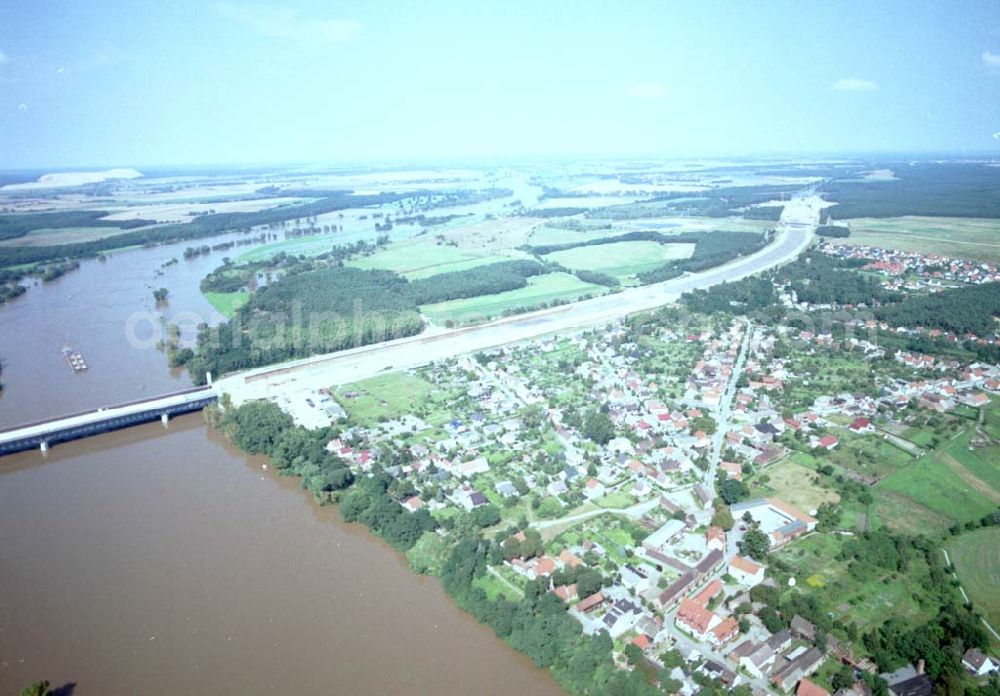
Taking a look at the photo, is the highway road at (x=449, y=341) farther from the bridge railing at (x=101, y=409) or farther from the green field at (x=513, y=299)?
the green field at (x=513, y=299)

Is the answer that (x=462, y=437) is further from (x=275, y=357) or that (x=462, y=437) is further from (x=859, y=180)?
(x=859, y=180)

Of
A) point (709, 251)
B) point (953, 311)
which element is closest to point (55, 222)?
point (709, 251)

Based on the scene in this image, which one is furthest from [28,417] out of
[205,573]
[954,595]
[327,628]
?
[954,595]

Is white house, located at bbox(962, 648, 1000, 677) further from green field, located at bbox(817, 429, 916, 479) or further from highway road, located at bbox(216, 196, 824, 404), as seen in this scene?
highway road, located at bbox(216, 196, 824, 404)

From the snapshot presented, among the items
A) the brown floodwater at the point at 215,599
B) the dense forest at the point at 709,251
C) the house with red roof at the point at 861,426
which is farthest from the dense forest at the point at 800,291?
the brown floodwater at the point at 215,599

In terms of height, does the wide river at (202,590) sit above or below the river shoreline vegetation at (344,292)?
below
